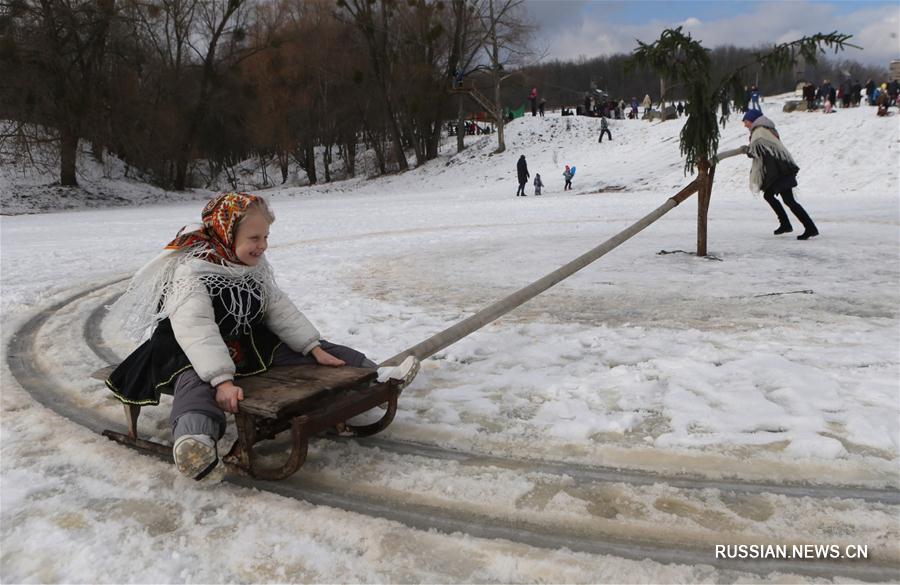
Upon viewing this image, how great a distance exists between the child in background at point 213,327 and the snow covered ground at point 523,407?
1.13 ft

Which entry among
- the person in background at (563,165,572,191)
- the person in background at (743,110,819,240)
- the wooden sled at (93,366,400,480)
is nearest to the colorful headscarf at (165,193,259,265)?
the wooden sled at (93,366,400,480)

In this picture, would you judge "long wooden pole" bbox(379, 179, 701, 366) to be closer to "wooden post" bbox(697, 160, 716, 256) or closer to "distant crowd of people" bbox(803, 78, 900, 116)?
"wooden post" bbox(697, 160, 716, 256)

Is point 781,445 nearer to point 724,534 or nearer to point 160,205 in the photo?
point 724,534

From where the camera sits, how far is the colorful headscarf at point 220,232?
9.80 feet

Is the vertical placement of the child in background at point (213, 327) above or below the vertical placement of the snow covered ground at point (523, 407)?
→ above

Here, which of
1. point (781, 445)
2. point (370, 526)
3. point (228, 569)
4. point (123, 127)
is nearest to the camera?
point (228, 569)

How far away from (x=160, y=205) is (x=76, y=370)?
1126 inches

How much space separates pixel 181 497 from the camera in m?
2.61

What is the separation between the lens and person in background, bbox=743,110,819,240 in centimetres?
823

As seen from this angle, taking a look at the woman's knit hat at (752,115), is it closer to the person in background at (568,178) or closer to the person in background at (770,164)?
the person in background at (770,164)

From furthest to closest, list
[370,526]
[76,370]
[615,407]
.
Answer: [76,370] → [615,407] → [370,526]

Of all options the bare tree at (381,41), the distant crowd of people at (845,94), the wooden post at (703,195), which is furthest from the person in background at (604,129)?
the wooden post at (703,195)

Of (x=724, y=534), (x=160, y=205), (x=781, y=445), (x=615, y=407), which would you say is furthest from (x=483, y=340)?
(x=160, y=205)

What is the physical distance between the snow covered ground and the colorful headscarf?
3.20 feet
